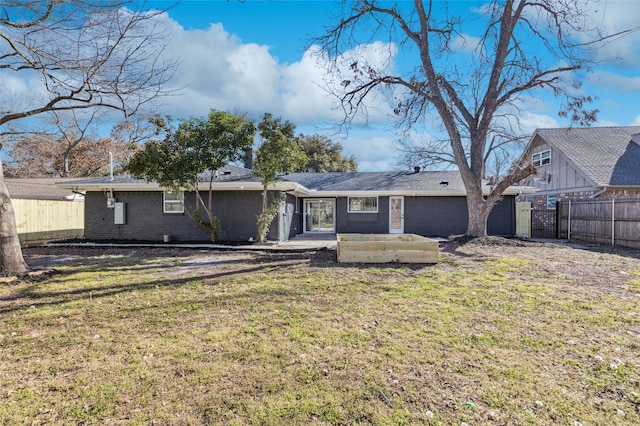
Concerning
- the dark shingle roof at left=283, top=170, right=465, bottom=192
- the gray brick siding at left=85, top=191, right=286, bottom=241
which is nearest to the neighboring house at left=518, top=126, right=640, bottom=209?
the dark shingle roof at left=283, top=170, right=465, bottom=192

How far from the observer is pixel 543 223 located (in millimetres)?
17406

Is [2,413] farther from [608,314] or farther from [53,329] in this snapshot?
[608,314]

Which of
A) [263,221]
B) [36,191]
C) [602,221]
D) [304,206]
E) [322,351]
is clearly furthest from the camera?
[36,191]

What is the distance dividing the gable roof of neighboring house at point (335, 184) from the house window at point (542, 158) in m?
5.76

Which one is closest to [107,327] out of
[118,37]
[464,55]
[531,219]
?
[118,37]

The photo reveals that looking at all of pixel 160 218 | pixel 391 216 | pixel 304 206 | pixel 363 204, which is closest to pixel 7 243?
pixel 160 218

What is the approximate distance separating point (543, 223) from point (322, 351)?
17.7 metres

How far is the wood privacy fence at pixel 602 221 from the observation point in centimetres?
1194

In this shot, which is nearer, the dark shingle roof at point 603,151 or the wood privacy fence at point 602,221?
the wood privacy fence at point 602,221

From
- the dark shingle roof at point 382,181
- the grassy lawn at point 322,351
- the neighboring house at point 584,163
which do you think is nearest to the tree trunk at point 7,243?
the grassy lawn at point 322,351

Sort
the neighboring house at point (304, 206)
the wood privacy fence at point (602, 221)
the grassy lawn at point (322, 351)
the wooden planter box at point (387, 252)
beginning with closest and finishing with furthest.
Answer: the grassy lawn at point (322, 351)
the wooden planter box at point (387, 252)
the wood privacy fence at point (602, 221)
the neighboring house at point (304, 206)

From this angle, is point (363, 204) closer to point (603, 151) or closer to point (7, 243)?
point (603, 151)

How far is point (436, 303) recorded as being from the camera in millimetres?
5191

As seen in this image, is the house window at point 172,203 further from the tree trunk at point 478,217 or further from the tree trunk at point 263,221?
the tree trunk at point 478,217
